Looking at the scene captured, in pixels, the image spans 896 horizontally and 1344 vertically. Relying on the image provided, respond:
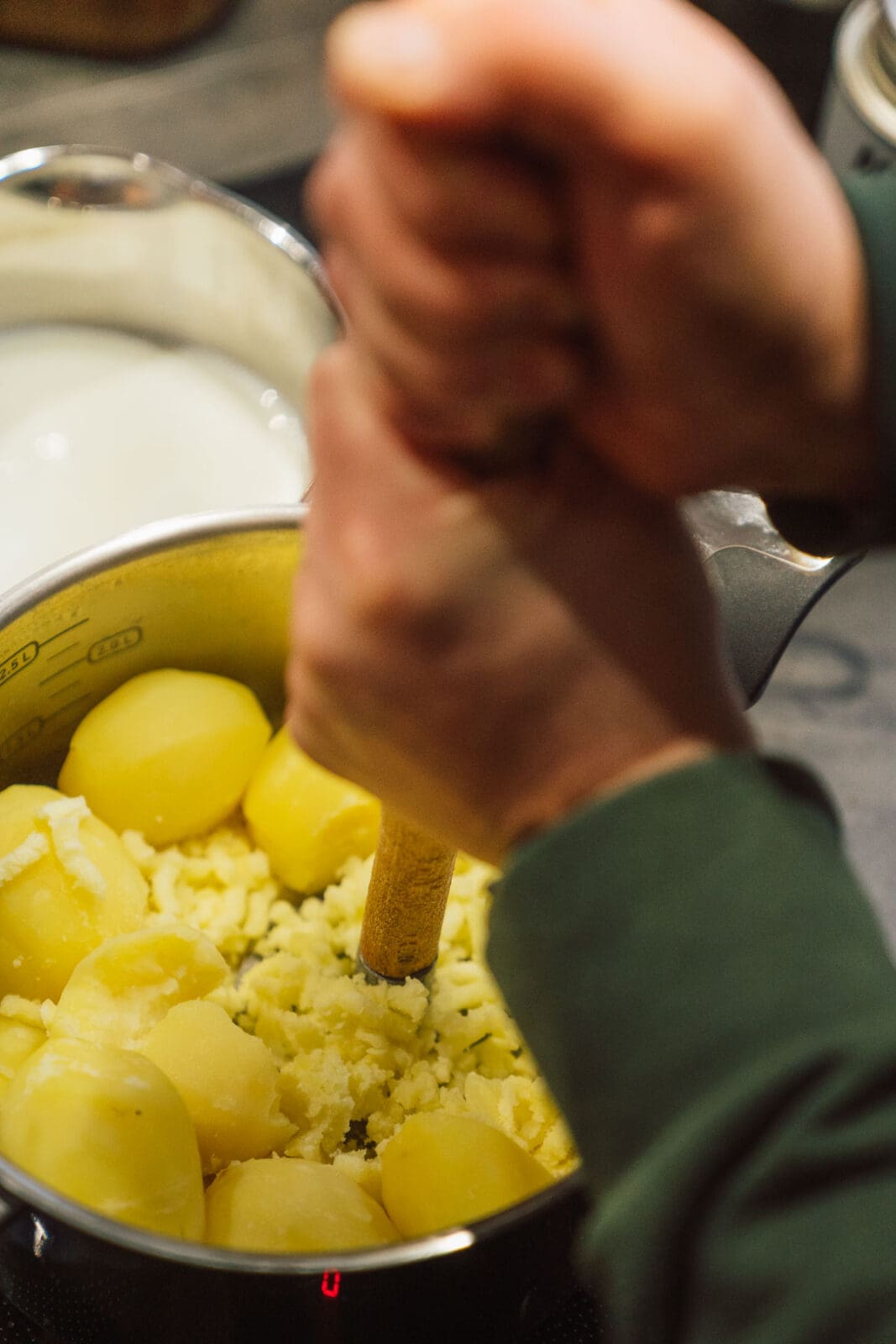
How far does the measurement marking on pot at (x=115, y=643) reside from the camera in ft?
1.88

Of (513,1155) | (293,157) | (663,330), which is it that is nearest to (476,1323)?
(513,1155)

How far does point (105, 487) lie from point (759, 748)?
1.91 ft

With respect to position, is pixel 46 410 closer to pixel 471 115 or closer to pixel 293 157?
pixel 293 157

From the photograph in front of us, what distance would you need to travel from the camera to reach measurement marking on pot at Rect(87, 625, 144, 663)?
22.6 inches

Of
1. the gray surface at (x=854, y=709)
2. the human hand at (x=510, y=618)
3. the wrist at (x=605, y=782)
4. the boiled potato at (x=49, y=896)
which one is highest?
the human hand at (x=510, y=618)

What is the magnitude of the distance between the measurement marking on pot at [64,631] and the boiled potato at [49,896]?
0.22 ft

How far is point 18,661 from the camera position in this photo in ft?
1.72

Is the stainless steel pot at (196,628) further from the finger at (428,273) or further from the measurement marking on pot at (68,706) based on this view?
the finger at (428,273)

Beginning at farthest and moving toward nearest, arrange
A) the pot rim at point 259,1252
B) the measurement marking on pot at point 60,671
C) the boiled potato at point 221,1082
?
the measurement marking on pot at point 60,671, the boiled potato at point 221,1082, the pot rim at point 259,1252

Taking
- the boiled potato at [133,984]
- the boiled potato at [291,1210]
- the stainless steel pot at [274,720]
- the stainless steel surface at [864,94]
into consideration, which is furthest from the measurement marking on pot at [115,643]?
the stainless steel surface at [864,94]

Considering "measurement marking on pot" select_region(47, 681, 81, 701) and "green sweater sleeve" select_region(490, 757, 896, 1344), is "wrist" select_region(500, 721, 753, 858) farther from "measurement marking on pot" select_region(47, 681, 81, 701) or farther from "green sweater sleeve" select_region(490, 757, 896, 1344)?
"measurement marking on pot" select_region(47, 681, 81, 701)

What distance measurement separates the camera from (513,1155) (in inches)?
17.4

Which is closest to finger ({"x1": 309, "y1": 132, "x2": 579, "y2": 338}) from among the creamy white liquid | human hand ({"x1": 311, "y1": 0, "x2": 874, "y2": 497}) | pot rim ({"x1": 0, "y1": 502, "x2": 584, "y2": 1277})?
human hand ({"x1": 311, "y1": 0, "x2": 874, "y2": 497})

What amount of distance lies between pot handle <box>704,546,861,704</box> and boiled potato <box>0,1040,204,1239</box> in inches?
11.0
